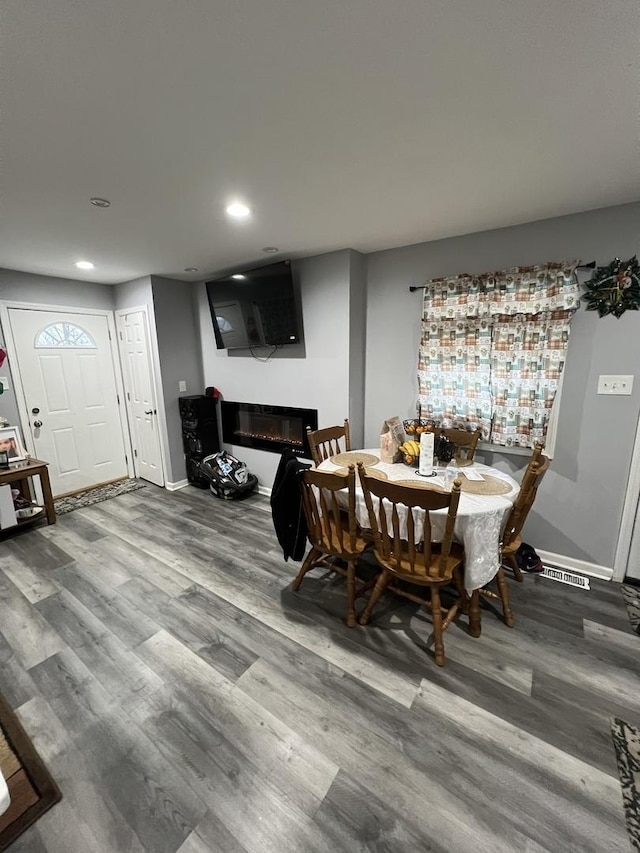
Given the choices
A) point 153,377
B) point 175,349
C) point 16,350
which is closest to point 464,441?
point 175,349

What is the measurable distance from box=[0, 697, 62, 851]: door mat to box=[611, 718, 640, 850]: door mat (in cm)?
200

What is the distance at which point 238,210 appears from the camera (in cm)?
208

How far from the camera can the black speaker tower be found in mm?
3971

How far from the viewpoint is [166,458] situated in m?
4.05

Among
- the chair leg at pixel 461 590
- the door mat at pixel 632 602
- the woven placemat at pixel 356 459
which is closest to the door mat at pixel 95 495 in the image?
the woven placemat at pixel 356 459

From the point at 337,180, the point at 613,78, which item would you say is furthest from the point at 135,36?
the point at 613,78

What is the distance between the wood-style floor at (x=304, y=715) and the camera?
45.3 inches

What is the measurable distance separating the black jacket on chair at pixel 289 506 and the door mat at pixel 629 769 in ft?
5.34

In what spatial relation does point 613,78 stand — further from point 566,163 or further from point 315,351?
point 315,351

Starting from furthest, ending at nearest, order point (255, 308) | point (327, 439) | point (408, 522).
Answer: point (255, 308) → point (327, 439) → point (408, 522)

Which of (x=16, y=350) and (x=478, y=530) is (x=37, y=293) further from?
(x=478, y=530)

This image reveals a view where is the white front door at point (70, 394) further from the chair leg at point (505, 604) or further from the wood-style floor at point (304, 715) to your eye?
the chair leg at point (505, 604)

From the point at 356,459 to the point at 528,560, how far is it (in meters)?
1.44

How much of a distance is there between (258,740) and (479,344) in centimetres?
268
